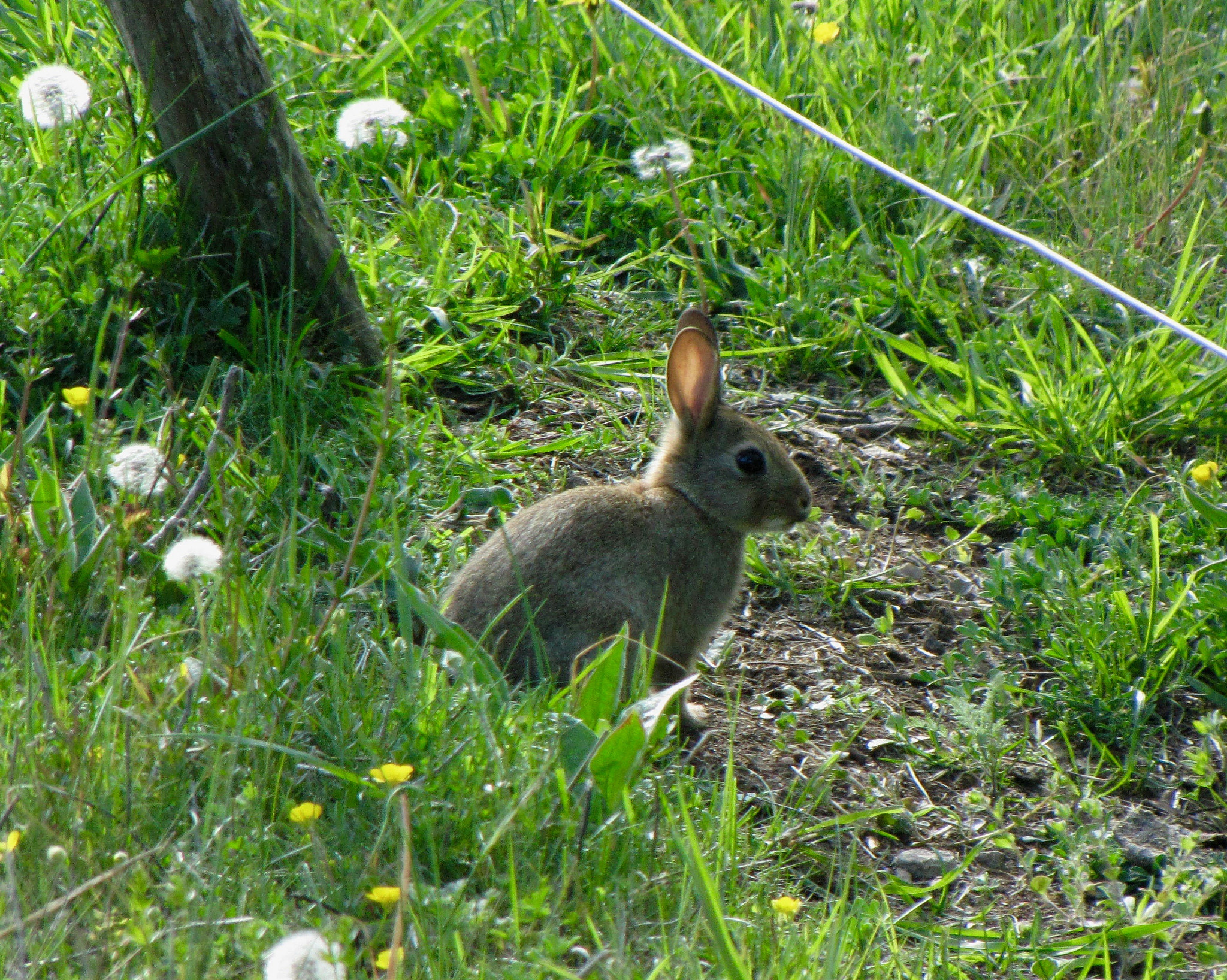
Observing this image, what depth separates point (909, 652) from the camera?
393cm

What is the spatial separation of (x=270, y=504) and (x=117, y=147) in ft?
5.19

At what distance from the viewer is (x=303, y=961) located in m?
2.02

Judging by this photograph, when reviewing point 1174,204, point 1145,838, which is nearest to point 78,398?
point 1145,838

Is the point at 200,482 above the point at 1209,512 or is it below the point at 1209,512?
above

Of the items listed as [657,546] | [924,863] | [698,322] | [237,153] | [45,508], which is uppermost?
[237,153]

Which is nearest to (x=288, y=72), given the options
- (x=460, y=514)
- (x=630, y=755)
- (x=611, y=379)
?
(x=611, y=379)

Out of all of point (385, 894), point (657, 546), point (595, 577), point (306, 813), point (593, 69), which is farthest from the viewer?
point (593, 69)

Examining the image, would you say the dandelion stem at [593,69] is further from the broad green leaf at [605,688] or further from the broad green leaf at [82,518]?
the broad green leaf at [605,688]

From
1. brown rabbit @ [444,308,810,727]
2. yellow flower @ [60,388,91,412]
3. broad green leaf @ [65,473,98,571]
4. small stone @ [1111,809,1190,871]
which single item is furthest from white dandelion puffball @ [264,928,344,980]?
small stone @ [1111,809,1190,871]

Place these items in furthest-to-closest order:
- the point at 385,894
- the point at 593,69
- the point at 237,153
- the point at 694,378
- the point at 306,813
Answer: the point at 593,69 → the point at 237,153 → the point at 694,378 → the point at 306,813 → the point at 385,894

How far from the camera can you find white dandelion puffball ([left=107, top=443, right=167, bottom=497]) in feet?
10.9

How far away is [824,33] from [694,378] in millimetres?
2407

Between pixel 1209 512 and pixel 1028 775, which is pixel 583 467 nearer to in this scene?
pixel 1028 775

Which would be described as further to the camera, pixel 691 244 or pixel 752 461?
pixel 691 244
